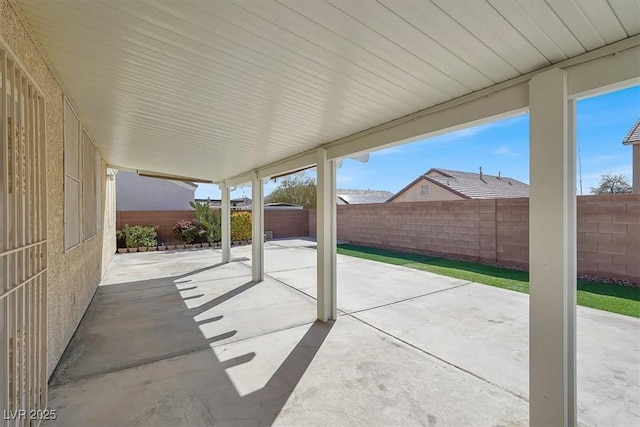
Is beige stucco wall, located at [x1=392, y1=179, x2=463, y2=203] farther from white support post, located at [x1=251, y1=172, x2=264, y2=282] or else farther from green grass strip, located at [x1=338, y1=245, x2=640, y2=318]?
white support post, located at [x1=251, y1=172, x2=264, y2=282]

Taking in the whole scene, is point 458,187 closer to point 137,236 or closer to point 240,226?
point 240,226

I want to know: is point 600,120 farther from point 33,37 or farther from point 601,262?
point 33,37

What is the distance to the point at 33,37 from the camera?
2.18 metres

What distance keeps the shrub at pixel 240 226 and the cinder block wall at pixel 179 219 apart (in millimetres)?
2022

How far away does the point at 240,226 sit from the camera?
594 inches

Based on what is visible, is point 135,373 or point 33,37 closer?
point 33,37

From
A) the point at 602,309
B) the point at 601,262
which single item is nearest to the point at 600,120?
the point at 601,262

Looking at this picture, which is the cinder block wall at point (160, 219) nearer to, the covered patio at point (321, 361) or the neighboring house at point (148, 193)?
the neighboring house at point (148, 193)

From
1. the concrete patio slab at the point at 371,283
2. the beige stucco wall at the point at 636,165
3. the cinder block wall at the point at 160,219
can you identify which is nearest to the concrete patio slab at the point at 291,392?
the concrete patio slab at the point at 371,283

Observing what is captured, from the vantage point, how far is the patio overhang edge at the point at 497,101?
6.30 ft

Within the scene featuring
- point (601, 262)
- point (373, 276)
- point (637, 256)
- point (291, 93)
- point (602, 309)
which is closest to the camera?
point (291, 93)

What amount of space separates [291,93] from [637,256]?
26.1 ft

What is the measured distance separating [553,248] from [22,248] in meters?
3.62

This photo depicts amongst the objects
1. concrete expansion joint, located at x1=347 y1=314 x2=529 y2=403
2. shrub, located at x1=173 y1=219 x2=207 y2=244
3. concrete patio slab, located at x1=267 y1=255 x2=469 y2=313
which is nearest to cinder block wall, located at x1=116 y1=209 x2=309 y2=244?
shrub, located at x1=173 y1=219 x2=207 y2=244
